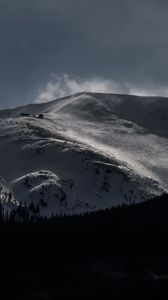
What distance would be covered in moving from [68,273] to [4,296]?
Result: 33.1m

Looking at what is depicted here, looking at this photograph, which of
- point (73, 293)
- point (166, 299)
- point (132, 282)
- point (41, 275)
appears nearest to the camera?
point (166, 299)

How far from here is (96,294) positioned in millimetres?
171625

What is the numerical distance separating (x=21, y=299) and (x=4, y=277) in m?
34.9

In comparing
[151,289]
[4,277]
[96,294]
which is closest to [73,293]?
[96,294]

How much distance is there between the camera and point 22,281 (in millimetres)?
191625

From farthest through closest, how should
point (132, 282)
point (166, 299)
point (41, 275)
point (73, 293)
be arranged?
point (41, 275), point (132, 282), point (73, 293), point (166, 299)

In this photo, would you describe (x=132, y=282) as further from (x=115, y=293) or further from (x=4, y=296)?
(x=4, y=296)

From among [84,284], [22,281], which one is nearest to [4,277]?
[22,281]

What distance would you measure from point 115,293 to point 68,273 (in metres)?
29.7

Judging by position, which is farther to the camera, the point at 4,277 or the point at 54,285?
the point at 4,277

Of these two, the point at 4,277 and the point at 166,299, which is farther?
the point at 4,277

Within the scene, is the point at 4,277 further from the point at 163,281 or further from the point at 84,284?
the point at 163,281

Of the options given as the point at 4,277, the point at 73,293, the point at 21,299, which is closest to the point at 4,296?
the point at 21,299

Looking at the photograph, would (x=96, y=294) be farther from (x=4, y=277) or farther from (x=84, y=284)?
(x=4, y=277)
